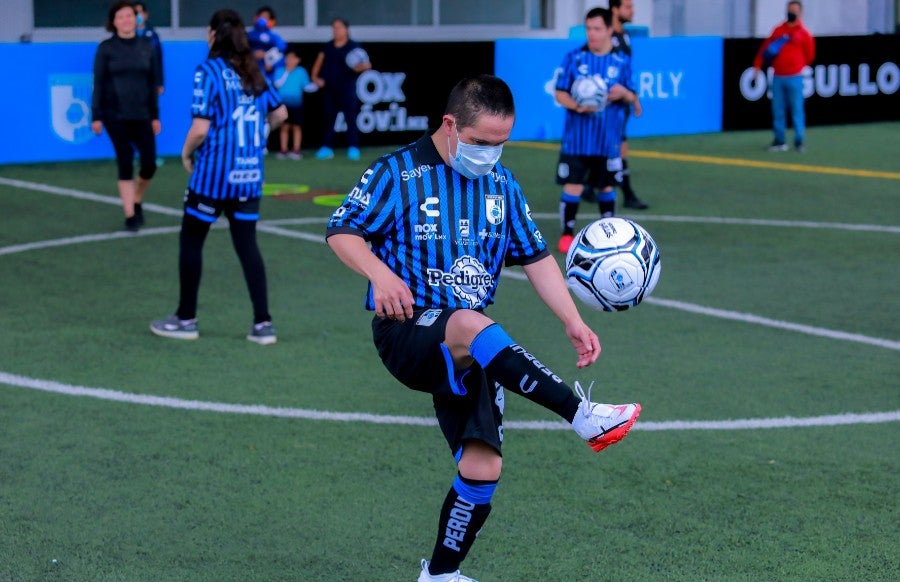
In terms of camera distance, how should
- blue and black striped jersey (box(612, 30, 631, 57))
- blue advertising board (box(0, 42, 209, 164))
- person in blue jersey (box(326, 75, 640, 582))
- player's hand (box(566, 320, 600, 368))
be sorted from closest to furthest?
person in blue jersey (box(326, 75, 640, 582)), player's hand (box(566, 320, 600, 368)), blue and black striped jersey (box(612, 30, 631, 57)), blue advertising board (box(0, 42, 209, 164))

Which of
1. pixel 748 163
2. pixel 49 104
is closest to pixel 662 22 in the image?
pixel 748 163

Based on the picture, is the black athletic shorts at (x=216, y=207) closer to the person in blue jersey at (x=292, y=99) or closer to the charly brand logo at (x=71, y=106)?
the charly brand logo at (x=71, y=106)

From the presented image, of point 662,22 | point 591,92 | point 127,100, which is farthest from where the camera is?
point 662,22

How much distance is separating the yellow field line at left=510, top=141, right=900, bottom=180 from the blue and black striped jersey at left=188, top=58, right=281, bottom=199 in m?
11.5

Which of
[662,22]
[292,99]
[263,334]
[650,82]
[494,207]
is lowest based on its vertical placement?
[263,334]

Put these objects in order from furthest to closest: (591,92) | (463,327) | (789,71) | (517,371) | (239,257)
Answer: (789,71) → (591,92) → (239,257) → (463,327) → (517,371)

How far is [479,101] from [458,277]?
642mm

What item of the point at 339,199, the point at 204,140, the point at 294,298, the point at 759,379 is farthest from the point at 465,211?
the point at 339,199

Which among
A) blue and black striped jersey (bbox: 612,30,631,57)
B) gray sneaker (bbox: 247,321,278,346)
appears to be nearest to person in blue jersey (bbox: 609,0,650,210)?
blue and black striped jersey (bbox: 612,30,631,57)

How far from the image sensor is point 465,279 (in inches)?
209

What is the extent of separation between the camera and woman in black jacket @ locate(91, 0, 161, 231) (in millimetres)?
14023

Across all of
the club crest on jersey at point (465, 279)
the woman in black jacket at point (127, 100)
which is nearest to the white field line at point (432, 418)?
the club crest on jersey at point (465, 279)

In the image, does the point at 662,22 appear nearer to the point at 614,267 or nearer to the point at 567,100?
the point at 567,100

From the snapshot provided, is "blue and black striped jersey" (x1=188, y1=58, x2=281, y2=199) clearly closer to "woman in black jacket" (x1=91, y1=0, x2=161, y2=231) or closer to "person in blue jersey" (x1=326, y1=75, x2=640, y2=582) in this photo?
"woman in black jacket" (x1=91, y1=0, x2=161, y2=231)
